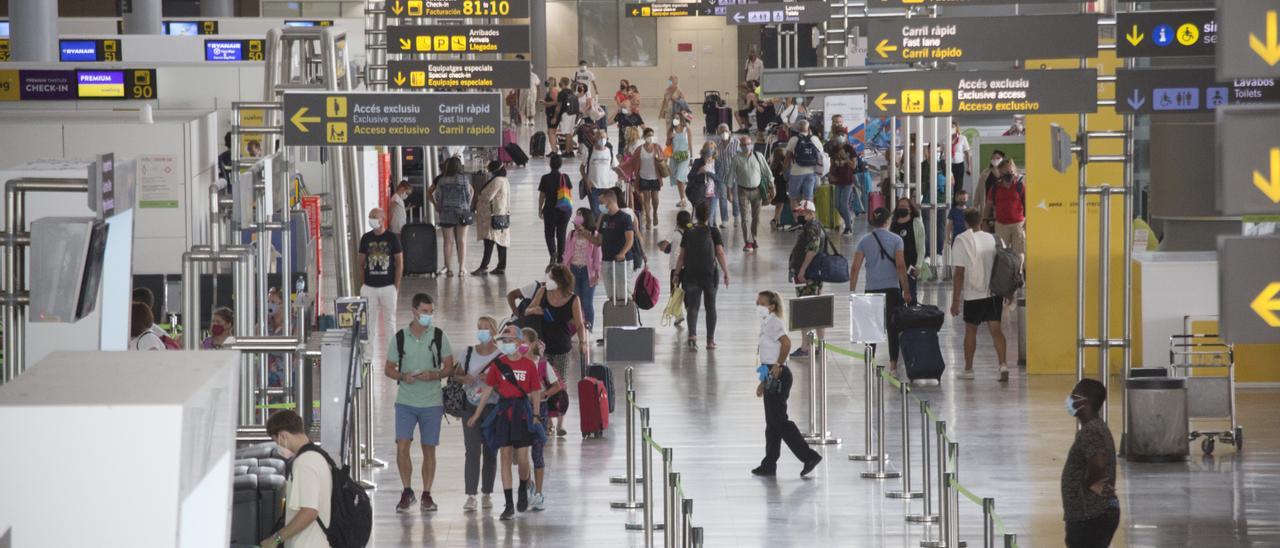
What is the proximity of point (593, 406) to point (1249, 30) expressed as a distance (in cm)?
911

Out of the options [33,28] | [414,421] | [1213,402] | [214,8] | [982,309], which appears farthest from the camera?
[214,8]

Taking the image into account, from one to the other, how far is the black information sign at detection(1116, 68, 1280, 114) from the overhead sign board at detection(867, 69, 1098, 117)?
1.93 ft

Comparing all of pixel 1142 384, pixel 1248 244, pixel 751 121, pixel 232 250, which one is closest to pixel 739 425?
pixel 1142 384

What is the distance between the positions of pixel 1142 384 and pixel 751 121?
31226 mm

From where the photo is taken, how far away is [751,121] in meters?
44.8

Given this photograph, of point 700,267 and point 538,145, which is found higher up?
point 538,145

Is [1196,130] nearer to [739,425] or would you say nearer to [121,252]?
[739,425]

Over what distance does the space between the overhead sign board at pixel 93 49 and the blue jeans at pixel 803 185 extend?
34.5 feet

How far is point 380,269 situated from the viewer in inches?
715

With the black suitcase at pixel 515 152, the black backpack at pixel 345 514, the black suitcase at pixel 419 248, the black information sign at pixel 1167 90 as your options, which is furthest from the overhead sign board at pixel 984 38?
the black suitcase at pixel 515 152

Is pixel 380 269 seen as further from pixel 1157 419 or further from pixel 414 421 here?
pixel 1157 419

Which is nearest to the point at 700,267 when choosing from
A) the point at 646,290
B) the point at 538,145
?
the point at 646,290

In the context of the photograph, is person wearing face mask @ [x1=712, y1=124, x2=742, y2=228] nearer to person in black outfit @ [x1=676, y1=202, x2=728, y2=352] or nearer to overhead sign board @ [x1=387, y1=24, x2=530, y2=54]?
overhead sign board @ [x1=387, y1=24, x2=530, y2=54]

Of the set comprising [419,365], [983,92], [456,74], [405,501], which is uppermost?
[456,74]
